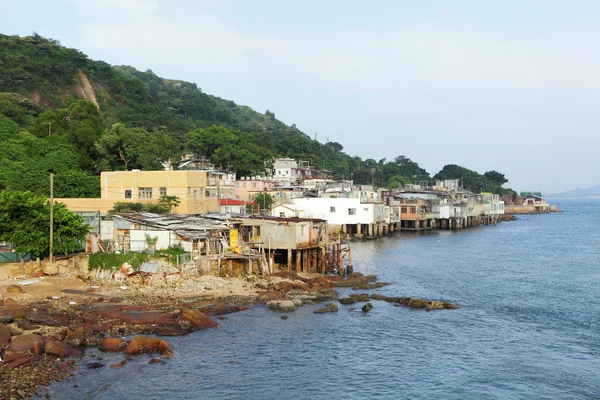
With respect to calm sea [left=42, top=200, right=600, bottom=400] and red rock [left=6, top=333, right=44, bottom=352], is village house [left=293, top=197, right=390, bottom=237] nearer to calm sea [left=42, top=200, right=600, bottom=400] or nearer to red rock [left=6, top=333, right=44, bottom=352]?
calm sea [left=42, top=200, right=600, bottom=400]

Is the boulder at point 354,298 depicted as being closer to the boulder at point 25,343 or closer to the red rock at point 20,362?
the boulder at point 25,343

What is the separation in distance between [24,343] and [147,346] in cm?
522

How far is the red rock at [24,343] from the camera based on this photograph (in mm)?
25281

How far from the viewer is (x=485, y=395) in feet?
77.4

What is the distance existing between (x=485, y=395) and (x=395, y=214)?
73.1 meters

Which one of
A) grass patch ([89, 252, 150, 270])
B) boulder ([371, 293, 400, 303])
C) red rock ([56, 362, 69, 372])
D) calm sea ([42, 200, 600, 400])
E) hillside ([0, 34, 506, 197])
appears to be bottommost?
calm sea ([42, 200, 600, 400])

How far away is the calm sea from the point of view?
2370 centimetres

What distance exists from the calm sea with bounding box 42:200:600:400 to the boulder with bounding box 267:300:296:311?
739 mm

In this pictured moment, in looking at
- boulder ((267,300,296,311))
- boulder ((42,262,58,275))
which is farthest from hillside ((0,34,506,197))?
boulder ((267,300,296,311))

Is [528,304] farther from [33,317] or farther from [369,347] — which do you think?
[33,317]

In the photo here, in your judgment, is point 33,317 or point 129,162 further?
point 129,162

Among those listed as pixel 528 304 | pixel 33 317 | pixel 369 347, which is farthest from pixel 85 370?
pixel 528 304

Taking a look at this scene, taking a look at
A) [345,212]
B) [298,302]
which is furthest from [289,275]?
[345,212]

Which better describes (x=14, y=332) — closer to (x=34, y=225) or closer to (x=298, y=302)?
(x=34, y=225)
